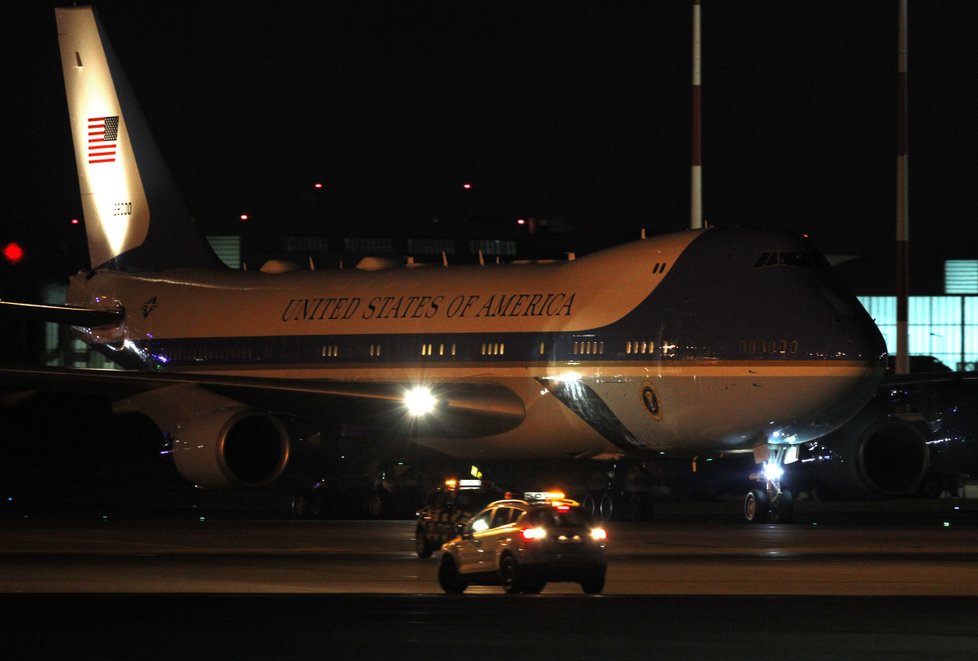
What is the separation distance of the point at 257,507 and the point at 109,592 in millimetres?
27049

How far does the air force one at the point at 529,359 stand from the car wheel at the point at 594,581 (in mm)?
12839

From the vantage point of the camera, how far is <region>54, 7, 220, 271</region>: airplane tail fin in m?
54.2

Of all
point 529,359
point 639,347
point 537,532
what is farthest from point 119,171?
point 537,532

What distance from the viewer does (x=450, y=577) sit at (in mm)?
24875

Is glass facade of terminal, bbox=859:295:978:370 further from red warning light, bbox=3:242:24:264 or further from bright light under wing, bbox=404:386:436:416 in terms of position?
red warning light, bbox=3:242:24:264

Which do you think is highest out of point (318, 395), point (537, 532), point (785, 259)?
point (785, 259)

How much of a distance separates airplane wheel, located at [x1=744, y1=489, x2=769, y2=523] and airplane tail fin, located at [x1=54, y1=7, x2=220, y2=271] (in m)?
21.0

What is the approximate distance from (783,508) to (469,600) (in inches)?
664

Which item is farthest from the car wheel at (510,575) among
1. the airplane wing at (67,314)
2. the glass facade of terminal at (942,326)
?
the glass facade of terminal at (942,326)

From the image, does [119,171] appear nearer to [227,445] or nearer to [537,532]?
[227,445]

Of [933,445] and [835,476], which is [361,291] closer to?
[835,476]

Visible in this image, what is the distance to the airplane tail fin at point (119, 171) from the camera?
54.2 metres

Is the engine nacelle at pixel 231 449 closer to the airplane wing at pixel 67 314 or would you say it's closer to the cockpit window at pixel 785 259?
the airplane wing at pixel 67 314

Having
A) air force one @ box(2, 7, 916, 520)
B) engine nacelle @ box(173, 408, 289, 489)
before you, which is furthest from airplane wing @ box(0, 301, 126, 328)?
engine nacelle @ box(173, 408, 289, 489)
